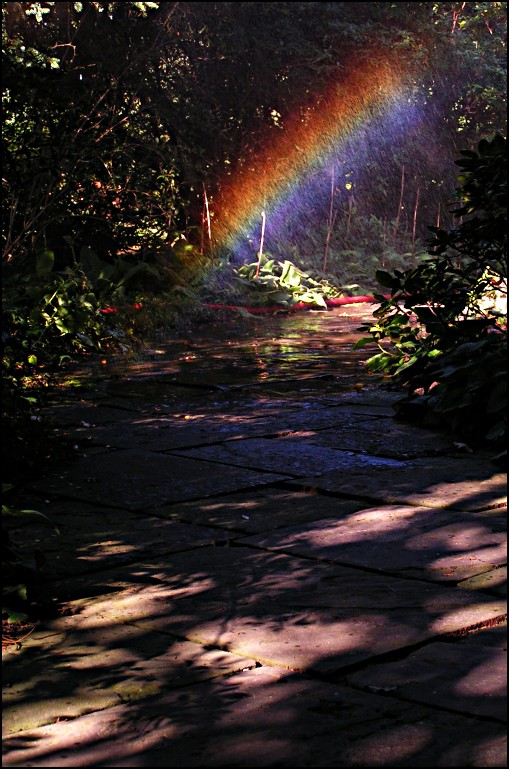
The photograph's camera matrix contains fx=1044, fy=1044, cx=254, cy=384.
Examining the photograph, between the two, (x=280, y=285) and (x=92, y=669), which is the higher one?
(x=280, y=285)

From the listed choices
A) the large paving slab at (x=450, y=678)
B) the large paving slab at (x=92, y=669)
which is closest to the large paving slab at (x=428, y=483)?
the large paving slab at (x=450, y=678)

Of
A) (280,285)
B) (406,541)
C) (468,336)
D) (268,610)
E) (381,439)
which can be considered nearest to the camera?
(268,610)

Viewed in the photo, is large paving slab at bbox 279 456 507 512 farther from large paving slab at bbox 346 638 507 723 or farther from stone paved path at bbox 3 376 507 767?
large paving slab at bbox 346 638 507 723

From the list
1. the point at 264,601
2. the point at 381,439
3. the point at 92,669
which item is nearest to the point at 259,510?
the point at 264,601

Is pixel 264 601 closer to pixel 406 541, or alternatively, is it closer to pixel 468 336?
pixel 406 541

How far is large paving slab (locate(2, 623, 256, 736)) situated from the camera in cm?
302

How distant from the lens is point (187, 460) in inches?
249

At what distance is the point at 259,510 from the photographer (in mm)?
5164

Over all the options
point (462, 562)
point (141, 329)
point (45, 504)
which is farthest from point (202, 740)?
point (141, 329)

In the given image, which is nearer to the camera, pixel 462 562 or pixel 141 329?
pixel 462 562

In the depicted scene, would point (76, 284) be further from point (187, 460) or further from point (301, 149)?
point (301, 149)

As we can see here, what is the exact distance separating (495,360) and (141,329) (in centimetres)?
725

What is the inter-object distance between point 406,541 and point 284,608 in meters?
0.97

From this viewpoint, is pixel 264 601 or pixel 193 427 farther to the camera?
pixel 193 427
